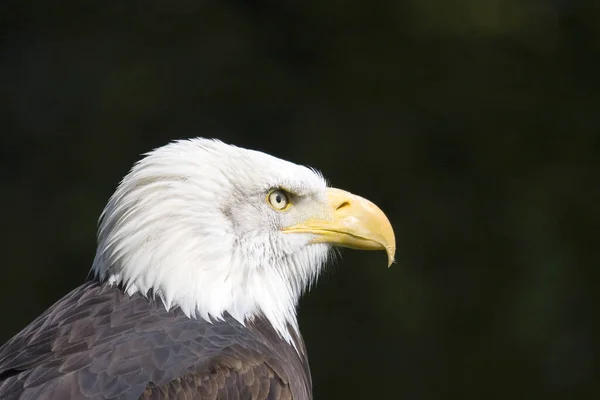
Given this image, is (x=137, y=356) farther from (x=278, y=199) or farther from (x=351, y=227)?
(x=351, y=227)

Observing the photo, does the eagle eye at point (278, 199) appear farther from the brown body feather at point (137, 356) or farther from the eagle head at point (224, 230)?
the brown body feather at point (137, 356)

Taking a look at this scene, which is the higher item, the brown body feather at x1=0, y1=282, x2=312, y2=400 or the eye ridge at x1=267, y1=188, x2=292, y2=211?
the eye ridge at x1=267, y1=188, x2=292, y2=211

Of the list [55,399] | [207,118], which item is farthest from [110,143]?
[55,399]

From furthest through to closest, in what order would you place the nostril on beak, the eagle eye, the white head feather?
the nostril on beak
the eagle eye
the white head feather

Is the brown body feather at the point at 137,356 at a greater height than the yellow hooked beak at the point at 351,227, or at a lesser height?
lesser

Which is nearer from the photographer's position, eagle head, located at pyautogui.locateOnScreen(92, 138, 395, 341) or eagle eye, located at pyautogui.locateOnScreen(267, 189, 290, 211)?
eagle head, located at pyautogui.locateOnScreen(92, 138, 395, 341)

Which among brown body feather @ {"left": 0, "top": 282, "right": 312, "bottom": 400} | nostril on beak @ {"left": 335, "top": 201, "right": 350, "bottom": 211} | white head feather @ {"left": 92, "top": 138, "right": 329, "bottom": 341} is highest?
nostril on beak @ {"left": 335, "top": 201, "right": 350, "bottom": 211}

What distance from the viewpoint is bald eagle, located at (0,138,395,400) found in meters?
3.21

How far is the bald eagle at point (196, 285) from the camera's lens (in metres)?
3.21

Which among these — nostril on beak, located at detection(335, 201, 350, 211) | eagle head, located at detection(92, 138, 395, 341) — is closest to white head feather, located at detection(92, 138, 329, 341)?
eagle head, located at detection(92, 138, 395, 341)


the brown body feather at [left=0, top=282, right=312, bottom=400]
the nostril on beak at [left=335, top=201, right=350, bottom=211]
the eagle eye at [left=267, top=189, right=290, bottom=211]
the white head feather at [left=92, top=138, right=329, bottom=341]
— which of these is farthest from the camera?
the nostril on beak at [left=335, top=201, right=350, bottom=211]

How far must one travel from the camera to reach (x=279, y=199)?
12.6 feet

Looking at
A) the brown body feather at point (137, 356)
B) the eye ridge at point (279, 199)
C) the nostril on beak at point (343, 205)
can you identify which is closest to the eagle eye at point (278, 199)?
the eye ridge at point (279, 199)

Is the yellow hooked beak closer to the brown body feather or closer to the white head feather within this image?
the white head feather
